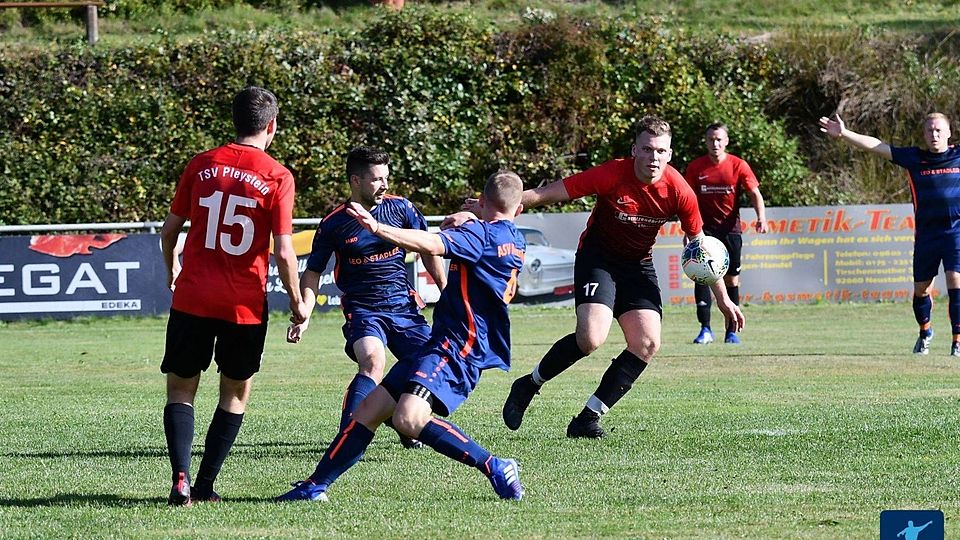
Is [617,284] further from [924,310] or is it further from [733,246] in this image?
[733,246]

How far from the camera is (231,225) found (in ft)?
18.6

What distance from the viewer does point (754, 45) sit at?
26.9 metres

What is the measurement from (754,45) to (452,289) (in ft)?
73.0

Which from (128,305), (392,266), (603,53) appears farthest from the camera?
(603,53)

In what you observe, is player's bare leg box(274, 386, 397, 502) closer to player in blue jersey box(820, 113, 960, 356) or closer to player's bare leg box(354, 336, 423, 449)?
player's bare leg box(354, 336, 423, 449)

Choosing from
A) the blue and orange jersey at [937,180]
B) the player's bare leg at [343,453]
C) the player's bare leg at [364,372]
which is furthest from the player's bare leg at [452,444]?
the blue and orange jersey at [937,180]

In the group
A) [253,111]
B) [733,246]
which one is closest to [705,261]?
[253,111]

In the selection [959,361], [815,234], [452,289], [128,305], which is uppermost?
[452,289]

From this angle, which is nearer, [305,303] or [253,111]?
[253,111]

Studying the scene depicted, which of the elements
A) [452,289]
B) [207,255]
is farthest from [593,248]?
[207,255]

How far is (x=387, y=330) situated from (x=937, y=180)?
671 cm

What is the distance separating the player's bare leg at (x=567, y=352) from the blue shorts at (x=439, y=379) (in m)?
1.89

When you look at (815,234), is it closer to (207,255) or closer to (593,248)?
(593,248)

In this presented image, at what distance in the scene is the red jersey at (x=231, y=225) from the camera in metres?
5.65
